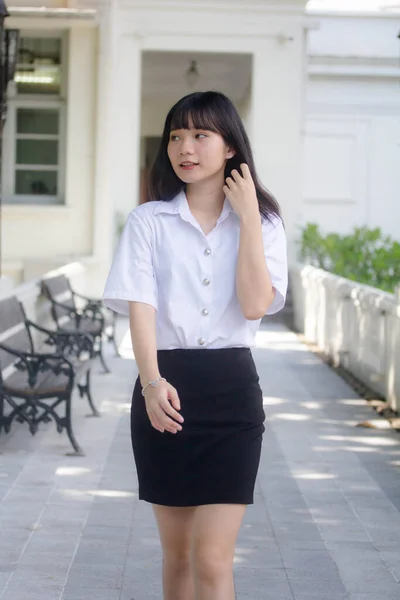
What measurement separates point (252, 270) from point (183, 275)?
0.19 meters

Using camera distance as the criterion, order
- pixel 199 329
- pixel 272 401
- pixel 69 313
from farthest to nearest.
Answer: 1. pixel 69 313
2. pixel 272 401
3. pixel 199 329

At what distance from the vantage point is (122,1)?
1762 cm

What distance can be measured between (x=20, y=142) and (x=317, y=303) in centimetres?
568

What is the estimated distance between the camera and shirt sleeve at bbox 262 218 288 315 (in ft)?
9.64

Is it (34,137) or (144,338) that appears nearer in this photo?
(144,338)

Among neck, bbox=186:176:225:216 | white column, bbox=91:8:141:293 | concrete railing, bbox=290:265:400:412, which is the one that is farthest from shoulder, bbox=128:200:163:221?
white column, bbox=91:8:141:293

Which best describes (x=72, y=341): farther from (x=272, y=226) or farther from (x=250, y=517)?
(x=272, y=226)

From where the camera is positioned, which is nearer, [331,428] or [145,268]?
[145,268]

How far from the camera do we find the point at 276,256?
2961mm

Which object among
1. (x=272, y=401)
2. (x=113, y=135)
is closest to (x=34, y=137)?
(x=113, y=135)

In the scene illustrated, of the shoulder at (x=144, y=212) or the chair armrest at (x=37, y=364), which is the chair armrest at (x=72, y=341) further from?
the shoulder at (x=144, y=212)

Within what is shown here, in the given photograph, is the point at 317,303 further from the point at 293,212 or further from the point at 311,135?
the point at 311,135

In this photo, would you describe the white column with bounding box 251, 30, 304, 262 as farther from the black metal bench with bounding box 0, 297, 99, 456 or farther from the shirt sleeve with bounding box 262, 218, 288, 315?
the shirt sleeve with bounding box 262, 218, 288, 315

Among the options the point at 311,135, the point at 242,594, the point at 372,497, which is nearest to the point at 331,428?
the point at 372,497
